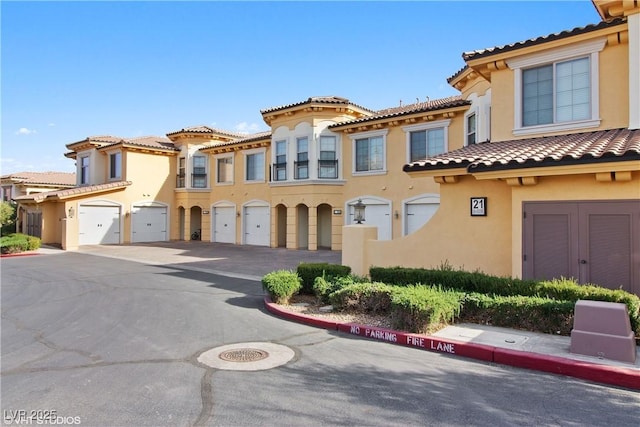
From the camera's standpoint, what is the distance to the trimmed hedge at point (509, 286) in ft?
21.3

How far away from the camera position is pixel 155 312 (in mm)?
9195

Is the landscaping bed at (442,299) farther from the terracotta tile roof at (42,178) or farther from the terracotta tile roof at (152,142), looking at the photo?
the terracotta tile roof at (42,178)

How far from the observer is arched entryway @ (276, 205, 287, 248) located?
84.0 feet

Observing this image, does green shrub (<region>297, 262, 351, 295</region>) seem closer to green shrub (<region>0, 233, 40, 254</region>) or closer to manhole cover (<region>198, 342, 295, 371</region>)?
manhole cover (<region>198, 342, 295, 371</region>)

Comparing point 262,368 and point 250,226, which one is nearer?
point 262,368

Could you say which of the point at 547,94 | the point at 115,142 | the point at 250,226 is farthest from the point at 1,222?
the point at 547,94

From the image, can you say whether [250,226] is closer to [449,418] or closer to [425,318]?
[425,318]

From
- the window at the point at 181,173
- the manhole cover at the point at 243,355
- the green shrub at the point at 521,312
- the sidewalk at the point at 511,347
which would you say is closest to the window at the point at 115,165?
the window at the point at 181,173

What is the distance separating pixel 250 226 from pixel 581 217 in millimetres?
21030

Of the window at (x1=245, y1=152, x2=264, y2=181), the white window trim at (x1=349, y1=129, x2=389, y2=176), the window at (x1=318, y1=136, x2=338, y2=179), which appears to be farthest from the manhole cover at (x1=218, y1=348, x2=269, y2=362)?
the window at (x1=245, y1=152, x2=264, y2=181)

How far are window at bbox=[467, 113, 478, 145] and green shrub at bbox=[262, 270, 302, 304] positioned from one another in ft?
32.9

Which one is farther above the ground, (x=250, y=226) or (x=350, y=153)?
(x=350, y=153)

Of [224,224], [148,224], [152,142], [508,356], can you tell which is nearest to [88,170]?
[152,142]

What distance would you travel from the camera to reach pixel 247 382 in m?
5.24
